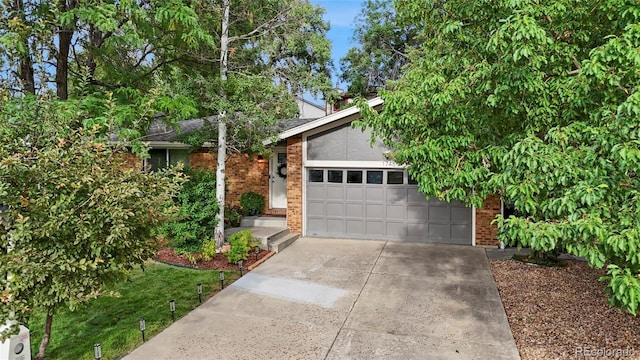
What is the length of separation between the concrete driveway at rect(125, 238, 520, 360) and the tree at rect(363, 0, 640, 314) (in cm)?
188

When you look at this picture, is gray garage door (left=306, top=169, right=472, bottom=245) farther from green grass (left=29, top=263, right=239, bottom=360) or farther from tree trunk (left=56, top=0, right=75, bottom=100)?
tree trunk (left=56, top=0, right=75, bottom=100)

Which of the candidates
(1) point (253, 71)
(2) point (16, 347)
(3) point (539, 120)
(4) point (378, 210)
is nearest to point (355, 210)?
(4) point (378, 210)

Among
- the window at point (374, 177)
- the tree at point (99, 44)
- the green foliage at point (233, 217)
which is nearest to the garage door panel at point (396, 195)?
the window at point (374, 177)

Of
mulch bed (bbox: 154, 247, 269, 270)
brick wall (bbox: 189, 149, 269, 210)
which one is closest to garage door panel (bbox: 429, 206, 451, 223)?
mulch bed (bbox: 154, 247, 269, 270)

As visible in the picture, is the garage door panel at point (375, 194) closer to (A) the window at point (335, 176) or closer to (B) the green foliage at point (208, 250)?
(A) the window at point (335, 176)

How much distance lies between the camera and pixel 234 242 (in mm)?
8883

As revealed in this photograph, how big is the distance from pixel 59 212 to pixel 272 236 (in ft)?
22.4

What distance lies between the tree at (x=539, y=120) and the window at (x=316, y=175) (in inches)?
234

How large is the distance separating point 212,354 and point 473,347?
3.15m

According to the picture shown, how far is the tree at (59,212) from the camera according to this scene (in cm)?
350

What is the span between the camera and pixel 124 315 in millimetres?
5914

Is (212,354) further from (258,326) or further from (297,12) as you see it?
(297,12)

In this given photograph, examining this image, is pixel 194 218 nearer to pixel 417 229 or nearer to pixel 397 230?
pixel 397 230

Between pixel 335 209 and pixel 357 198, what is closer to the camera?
pixel 357 198
